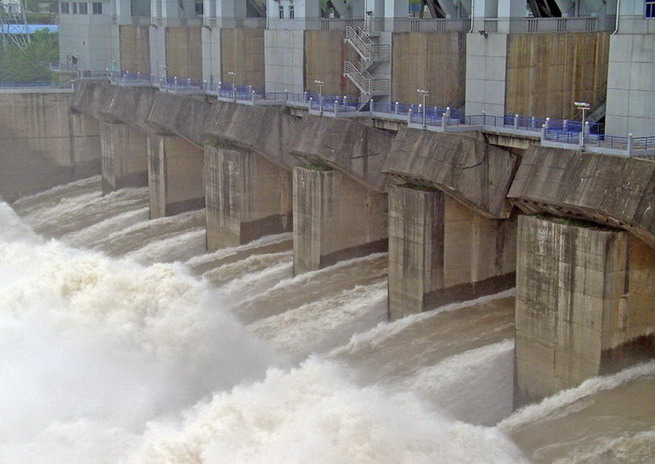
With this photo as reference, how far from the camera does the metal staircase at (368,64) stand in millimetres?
40219

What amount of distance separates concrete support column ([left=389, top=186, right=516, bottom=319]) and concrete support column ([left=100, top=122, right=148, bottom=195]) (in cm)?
2761

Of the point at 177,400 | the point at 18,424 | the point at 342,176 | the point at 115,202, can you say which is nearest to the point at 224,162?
the point at 342,176

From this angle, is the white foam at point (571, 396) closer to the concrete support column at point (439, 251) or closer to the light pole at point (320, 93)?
the concrete support column at point (439, 251)

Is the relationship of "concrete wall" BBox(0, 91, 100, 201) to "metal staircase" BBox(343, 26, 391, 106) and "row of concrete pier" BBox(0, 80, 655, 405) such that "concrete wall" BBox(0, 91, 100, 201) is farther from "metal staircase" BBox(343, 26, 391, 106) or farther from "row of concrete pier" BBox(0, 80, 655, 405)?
"metal staircase" BBox(343, 26, 391, 106)

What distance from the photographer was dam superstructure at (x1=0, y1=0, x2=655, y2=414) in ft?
87.0

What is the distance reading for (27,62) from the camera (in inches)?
3078

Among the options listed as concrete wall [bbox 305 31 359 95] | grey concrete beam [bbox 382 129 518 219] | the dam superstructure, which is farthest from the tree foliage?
grey concrete beam [bbox 382 129 518 219]

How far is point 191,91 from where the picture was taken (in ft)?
176

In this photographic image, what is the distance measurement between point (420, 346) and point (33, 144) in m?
38.4

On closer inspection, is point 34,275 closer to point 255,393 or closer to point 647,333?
point 255,393

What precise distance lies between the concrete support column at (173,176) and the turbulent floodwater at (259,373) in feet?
14.7

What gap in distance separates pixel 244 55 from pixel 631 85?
26604 mm

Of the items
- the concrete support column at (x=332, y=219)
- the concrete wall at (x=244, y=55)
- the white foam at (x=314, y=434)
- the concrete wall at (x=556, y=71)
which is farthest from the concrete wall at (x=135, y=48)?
the white foam at (x=314, y=434)

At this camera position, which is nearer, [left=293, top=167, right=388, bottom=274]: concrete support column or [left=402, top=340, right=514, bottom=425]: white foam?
[left=402, top=340, right=514, bottom=425]: white foam
